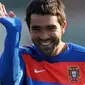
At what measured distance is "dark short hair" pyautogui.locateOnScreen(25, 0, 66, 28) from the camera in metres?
2.22

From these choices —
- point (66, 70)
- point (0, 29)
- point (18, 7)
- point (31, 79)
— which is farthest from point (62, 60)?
point (18, 7)

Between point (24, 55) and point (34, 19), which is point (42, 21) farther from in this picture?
point (24, 55)

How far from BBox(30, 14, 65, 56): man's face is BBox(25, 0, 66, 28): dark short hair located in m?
0.03

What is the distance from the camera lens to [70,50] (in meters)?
2.32

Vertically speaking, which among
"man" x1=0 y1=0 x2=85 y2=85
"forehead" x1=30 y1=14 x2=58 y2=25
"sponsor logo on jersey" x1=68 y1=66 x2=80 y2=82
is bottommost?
"sponsor logo on jersey" x1=68 y1=66 x2=80 y2=82

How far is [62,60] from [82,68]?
0.13m

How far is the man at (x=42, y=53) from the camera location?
215 centimetres

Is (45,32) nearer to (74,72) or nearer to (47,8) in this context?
(47,8)

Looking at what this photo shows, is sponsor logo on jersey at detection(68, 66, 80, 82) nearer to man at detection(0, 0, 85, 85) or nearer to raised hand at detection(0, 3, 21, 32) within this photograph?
man at detection(0, 0, 85, 85)

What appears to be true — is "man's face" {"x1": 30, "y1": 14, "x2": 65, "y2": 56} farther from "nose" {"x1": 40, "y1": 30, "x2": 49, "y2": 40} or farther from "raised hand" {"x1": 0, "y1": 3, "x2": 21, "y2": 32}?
"raised hand" {"x1": 0, "y1": 3, "x2": 21, "y2": 32}

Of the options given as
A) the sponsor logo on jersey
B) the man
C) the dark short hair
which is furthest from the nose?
the sponsor logo on jersey

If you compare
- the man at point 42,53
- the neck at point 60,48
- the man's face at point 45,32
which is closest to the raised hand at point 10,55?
the man at point 42,53

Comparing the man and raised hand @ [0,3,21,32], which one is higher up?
raised hand @ [0,3,21,32]

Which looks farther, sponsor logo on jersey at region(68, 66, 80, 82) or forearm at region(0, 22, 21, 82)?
sponsor logo on jersey at region(68, 66, 80, 82)
